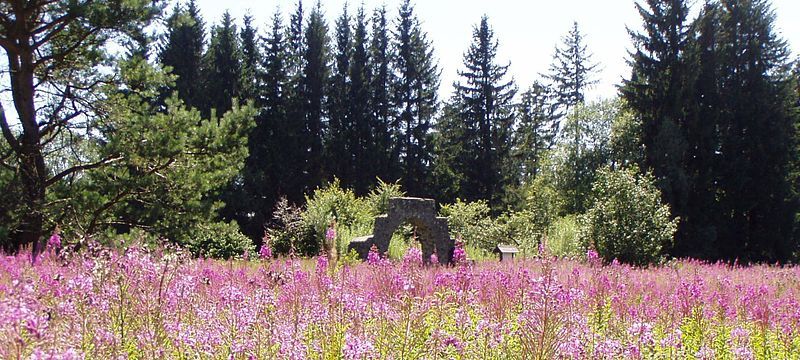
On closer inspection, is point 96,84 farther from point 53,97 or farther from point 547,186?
point 547,186

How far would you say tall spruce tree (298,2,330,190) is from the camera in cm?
3406

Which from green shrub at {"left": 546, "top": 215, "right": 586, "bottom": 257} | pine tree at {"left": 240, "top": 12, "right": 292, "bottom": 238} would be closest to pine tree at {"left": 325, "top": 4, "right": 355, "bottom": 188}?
pine tree at {"left": 240, "top": 12, "right": 292, "bottom": 238}

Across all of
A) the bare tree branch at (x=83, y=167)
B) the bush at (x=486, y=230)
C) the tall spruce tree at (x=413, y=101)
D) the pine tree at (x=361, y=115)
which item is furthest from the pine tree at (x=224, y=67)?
the bare tree branch at (x=83, y=167)

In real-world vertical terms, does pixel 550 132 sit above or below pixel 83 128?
above

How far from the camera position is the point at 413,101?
36.0 meters

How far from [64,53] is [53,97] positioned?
4.55 feet

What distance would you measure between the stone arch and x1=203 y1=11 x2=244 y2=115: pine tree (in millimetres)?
21864

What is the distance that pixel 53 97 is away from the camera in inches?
526

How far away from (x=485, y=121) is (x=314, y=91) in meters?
9.69

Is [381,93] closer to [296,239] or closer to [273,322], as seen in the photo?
[296,239]

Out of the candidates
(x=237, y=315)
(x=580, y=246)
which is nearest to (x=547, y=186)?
(x=580, y=246)

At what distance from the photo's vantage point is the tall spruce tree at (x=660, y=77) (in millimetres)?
26672

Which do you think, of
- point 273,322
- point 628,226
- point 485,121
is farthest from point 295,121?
point 273,322

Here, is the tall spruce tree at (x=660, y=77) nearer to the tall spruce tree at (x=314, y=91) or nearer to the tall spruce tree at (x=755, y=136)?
the tall spruce tree at (x=755, y=136)
